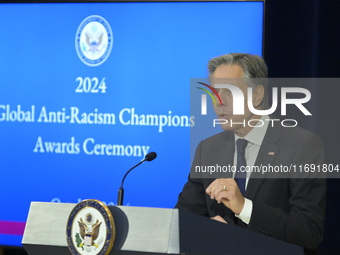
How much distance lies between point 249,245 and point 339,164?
236 centimetres

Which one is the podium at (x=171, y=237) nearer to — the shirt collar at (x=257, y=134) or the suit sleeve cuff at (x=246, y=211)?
the suit sleeve cuff at (x=246, y=211)

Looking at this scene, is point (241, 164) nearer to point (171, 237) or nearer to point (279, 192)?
point (279, 192)

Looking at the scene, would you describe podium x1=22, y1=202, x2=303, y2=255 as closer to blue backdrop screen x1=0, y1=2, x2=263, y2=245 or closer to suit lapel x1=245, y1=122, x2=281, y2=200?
suit lapel x1=245, y1=122, x2=281, y2=200

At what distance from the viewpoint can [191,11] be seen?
A: 3.44 metres

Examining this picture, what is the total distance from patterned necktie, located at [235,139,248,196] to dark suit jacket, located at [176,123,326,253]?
0.05 meters

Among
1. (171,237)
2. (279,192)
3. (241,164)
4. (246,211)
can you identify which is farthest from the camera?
(241,164)

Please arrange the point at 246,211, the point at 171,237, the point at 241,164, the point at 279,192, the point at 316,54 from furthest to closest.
→ the point at 316,54, the point at 241,164, the point at 279,192, the point at 246,211, the point at 171,237

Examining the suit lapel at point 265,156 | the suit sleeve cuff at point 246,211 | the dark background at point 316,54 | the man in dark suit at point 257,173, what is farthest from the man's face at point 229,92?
the dark background at point 316,54

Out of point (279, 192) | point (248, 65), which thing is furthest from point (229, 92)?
point (279, 192)

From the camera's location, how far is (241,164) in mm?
2529

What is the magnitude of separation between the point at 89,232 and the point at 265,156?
1.29 metres

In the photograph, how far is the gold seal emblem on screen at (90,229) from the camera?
132 cm

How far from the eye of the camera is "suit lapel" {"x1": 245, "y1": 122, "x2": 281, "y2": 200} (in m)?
2.40

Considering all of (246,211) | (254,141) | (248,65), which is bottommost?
(246,211)
